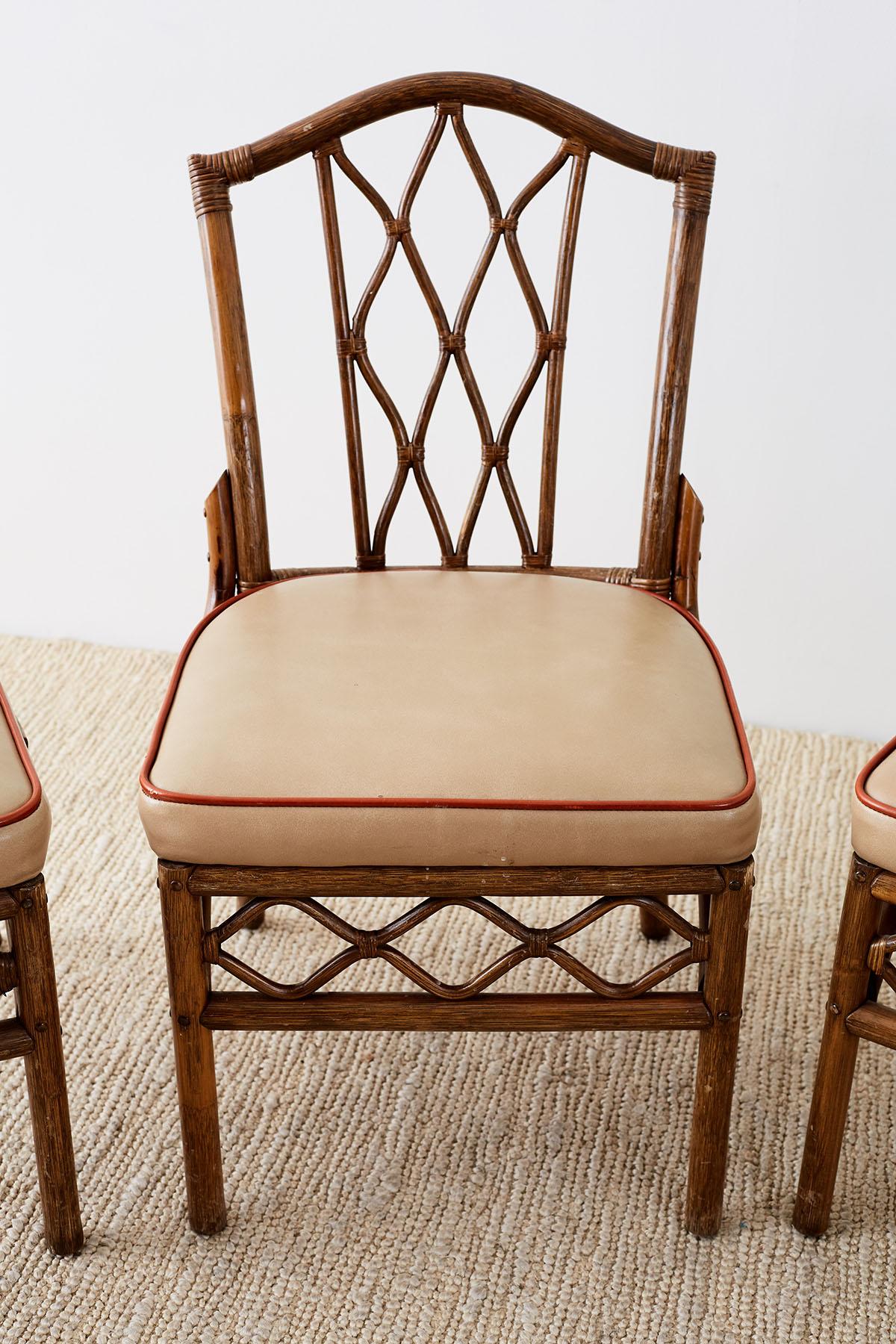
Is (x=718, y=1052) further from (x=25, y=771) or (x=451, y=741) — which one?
(x=25, y=771)

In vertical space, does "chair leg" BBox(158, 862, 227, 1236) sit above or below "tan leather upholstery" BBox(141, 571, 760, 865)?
below

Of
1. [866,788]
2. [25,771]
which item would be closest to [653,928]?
[866,788]

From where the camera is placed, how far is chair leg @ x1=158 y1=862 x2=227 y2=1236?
3.20 feet

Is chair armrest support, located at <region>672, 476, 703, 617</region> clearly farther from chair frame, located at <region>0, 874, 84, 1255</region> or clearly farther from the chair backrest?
chair frame, located at <region>0, 874, 84, 1255</region>

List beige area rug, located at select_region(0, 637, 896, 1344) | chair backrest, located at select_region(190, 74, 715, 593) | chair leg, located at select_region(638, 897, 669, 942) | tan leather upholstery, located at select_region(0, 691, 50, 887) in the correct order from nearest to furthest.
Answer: tan leather upholstery, located at select_region(0, 691, 50, 887), beige area rug, located at select_region(0, 637, 896, 1344), chair backrest, located at select_region(190, 74, 715, 593), chair leg, located at select_region(638, 897, 669, 942)

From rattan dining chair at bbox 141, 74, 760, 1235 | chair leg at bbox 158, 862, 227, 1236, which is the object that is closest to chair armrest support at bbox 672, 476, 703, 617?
rattan dining chair at bbox 141, 74, 760, 1235

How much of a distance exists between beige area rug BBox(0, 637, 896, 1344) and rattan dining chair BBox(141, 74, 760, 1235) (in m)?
0.06

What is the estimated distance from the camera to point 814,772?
5.92 feet

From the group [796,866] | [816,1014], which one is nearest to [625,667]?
[816,1014]

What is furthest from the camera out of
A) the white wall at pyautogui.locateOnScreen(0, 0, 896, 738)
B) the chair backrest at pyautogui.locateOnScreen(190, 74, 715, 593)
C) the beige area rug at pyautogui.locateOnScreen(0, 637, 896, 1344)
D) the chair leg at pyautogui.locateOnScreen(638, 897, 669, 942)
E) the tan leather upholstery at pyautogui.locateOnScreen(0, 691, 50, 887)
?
the white wall at pyautogui.locateOnScreen(0, 0, 896, 738)

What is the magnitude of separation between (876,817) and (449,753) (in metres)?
0.31

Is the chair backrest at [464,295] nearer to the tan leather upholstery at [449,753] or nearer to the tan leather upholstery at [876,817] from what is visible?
the tan leather upholstery at [449,753]

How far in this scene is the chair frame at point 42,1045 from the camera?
957mm

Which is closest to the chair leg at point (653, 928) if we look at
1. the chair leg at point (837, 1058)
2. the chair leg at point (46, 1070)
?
the chair leg at point (837, 1058)
